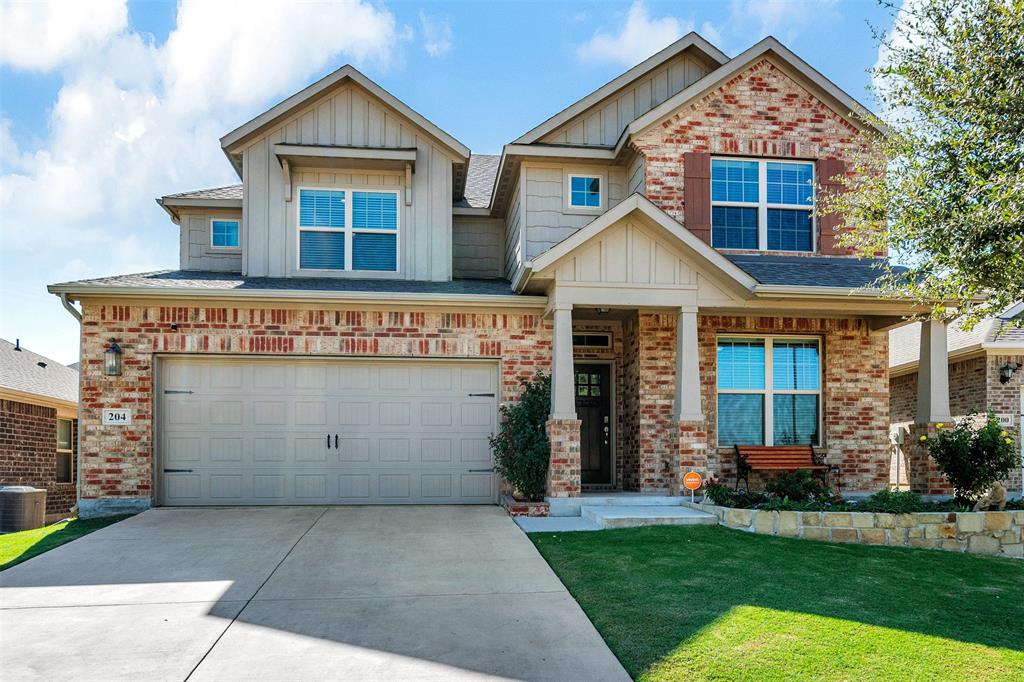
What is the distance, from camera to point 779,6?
12.7 metres

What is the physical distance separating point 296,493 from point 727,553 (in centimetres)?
648

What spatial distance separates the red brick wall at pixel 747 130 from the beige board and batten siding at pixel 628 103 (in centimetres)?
99

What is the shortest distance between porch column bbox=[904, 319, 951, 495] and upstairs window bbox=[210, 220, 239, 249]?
460 inches

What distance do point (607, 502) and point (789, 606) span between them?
4762 millimetres

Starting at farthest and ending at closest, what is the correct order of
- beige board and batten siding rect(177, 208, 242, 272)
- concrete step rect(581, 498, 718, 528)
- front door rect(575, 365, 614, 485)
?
beige board and batten siding rect(177, 208, 242, 272) → front door rect(575, 365, 614, 485) → concrete step rect(581, 498, 718, 528)

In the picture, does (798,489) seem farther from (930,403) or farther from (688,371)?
(930,403)

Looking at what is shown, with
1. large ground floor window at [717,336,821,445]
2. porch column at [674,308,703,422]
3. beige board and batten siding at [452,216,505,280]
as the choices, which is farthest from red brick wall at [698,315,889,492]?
beige board and batten siding at [452,216,505,280]

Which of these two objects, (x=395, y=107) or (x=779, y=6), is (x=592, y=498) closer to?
(x=395, y=107)

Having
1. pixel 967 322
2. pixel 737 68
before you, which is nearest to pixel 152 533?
pixel 967 322

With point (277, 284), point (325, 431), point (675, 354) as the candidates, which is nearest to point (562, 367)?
point (675, 354)

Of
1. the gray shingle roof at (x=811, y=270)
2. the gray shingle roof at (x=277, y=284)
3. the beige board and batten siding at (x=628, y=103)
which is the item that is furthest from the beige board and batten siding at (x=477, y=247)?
the gray shingle roof at (x=811, y=270)

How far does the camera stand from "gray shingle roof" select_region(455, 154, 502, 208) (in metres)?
15.1

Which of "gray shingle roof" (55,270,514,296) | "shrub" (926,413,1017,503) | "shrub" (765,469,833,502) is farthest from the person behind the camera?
"gray shingle roof" (55,270,514,296)

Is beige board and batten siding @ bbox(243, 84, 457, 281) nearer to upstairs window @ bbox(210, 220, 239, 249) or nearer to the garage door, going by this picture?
upstairs window @ bbox(210, 220, 239, 249)
